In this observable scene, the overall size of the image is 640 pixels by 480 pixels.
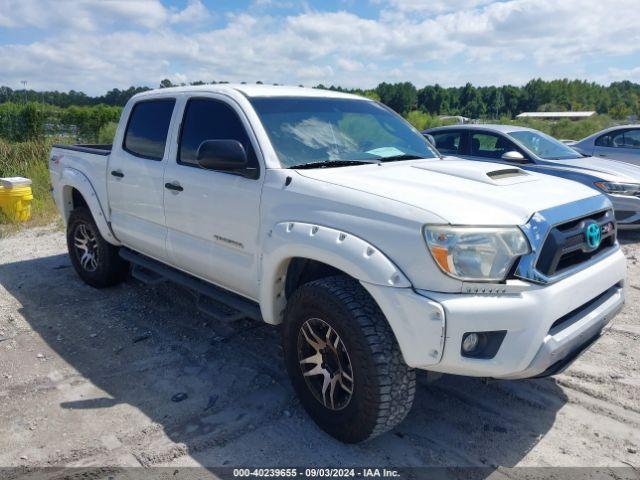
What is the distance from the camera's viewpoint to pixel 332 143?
364 cm

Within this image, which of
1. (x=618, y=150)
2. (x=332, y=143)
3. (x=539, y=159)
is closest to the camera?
A: (x=332, y=143)

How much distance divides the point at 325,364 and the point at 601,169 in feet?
21.2

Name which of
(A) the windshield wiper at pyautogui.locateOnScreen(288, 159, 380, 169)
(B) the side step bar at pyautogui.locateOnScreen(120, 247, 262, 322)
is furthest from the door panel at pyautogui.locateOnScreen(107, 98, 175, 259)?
(A) the windshield wiper at pyautogui.locateOnScreen(288, 159, 380, 169)

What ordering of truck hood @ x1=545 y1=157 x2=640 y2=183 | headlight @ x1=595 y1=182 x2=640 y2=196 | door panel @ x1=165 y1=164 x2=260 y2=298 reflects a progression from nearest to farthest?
door panel @ x1=165 y1=164 x2=260 y2=298 → headlight @ x1=595 y1=182 x2=640 y2=196 → truck hood @ x1=545 y1=157 x2=640 y2=183

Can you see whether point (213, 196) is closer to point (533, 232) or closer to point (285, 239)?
point (285, 239)

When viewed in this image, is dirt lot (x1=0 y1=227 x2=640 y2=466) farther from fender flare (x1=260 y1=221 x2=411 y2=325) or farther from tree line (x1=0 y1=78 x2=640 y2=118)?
tree line (x1=0 y1=78 x2=640 y2=118)

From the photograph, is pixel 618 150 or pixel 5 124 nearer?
pixel 618 150

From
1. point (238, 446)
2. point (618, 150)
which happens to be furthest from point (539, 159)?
point (238, 446)

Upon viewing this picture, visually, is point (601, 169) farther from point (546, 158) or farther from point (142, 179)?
point (142, 179)

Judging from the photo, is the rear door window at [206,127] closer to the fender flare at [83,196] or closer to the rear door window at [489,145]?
the fender flare at [83,196]

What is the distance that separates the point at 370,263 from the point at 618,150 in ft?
30.2

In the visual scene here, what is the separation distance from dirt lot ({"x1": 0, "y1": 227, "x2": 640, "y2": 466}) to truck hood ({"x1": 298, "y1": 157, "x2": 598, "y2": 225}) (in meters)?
1.01

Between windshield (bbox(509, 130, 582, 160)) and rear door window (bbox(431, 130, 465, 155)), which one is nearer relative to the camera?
windshield (bbox(509, 130, 582, 160))

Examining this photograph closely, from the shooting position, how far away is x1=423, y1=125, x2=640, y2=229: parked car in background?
7352 mm
